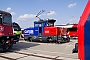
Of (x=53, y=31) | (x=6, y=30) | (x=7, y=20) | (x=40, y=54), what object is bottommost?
(x=40, y=54)

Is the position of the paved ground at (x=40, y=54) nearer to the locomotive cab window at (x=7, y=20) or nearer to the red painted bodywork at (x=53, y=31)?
the locomotive cab window at (x=7, y=20)

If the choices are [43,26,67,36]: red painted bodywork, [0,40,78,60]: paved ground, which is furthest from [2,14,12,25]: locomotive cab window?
[43,26,67,36]: red painted bodywork

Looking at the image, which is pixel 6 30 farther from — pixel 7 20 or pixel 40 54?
pixel 40 54

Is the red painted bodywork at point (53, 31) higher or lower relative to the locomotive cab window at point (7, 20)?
lower

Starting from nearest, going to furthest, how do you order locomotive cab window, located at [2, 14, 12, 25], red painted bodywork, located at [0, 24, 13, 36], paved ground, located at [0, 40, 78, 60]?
paved ground, located at [0, 40, 78, 60] → red painted bodywork, located at [0, 24, 13, 36] → locomotive cab window, located at [2, 14, 12, 25]

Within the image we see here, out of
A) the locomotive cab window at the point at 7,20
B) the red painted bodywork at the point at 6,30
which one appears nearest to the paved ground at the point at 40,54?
the red painted bodywork at the point at 6,30

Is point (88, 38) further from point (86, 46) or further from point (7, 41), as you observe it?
point (7, 41)

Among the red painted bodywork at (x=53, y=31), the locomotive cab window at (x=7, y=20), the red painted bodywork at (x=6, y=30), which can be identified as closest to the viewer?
the red painted bodywork at (x=6, y=30)

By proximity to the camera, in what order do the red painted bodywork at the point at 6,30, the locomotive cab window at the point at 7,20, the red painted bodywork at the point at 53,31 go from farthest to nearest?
the red painted bodywork at the point at 53,31 → the locomotive cab window at the point at 7,20 → the red painted bodywork at the point at 6,30

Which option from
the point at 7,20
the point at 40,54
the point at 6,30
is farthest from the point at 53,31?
the point at 40,54

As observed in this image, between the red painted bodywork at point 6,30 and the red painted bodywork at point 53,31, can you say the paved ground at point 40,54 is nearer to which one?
the red painted bodywork at point 6,30

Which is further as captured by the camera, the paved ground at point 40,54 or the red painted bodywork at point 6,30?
the red painted bodywork at point 6,30

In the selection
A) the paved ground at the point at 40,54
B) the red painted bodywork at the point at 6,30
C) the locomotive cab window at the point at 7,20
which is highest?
the locomotive cab window at the point at 7,20

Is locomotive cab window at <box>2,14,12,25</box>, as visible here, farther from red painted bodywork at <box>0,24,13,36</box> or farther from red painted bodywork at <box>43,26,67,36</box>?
red painted bodywork at <box>43,26,67,36</box>
